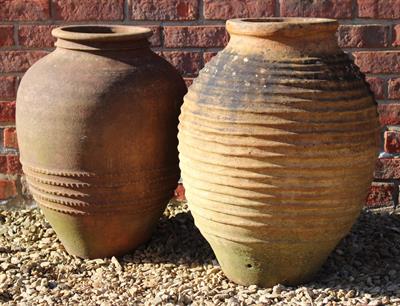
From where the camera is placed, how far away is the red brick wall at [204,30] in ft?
11.5

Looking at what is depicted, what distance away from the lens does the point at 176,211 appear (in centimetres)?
373

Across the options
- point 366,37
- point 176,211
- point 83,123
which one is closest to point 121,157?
point 83,123

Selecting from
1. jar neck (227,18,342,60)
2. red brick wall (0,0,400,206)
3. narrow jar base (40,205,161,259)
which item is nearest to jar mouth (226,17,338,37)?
jar neck (227,18,342,60)

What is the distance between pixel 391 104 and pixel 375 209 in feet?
1.62

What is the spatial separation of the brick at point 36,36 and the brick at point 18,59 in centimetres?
4

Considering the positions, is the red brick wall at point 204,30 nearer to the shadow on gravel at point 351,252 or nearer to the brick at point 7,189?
the shadow on gravel at point 351,252

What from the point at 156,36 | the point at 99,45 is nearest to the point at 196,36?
the point at 156,36

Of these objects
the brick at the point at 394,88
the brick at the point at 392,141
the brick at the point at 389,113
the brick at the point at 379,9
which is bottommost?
the brick at the point at 392,141

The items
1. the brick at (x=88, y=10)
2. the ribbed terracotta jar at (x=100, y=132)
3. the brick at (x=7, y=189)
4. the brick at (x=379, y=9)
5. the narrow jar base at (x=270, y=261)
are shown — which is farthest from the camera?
the brick at (x=7, y=189)

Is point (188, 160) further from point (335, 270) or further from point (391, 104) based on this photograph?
point (391, 104)

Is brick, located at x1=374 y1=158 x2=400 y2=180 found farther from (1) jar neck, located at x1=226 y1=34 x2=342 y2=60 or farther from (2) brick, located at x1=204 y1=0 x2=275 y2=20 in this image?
(1) jar neck, located at x1=226 y1=34 x2=342 y2=60

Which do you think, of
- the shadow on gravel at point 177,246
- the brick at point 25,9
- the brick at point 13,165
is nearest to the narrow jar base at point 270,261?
the shadow on gravel at point 177,246

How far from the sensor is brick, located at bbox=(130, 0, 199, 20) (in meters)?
→ 3.56

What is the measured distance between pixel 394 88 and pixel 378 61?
140 mm
